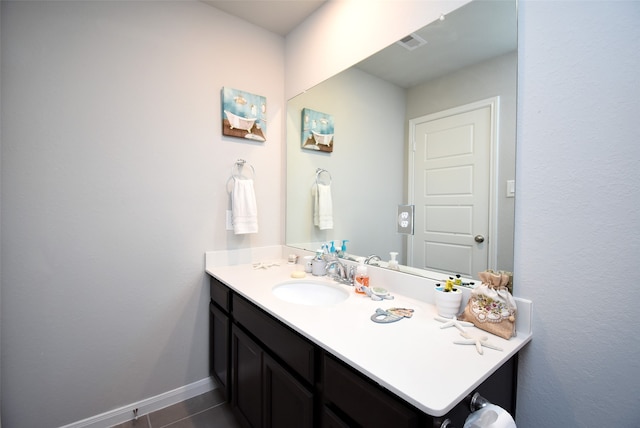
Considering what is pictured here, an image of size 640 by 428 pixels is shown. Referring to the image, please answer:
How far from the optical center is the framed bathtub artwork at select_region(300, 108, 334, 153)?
1780 millimetres

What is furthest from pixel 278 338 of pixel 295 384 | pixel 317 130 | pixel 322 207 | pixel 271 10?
pixel 271 10

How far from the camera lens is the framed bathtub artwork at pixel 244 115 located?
1.77m

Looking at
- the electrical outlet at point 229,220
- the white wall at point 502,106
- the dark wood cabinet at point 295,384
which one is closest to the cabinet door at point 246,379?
the dark wood cabinet at point 295,384

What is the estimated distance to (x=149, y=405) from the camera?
1585mm

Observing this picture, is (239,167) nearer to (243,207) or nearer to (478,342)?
(243,207)

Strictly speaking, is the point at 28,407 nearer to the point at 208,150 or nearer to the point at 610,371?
the point at 208,150

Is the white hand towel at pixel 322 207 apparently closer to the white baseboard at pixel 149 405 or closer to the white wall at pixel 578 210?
the white wall at pixel 578 210

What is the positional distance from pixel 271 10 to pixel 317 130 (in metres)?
0.81

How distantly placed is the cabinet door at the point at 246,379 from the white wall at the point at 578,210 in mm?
998

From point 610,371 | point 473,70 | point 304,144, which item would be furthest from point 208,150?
point 610,371

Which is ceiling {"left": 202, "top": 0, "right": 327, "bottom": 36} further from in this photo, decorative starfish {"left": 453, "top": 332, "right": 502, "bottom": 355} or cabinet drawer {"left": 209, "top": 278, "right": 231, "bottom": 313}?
decorative starfish {"left": 453, "top": 332, "right": 502, "bottom": 355}

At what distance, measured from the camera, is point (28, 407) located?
1300 millimetres

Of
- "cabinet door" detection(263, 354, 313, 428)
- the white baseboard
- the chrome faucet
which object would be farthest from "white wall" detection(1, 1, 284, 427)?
"cabinet door" detection(263, 354, 313, 428)

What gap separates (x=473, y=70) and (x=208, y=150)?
1.49 m
